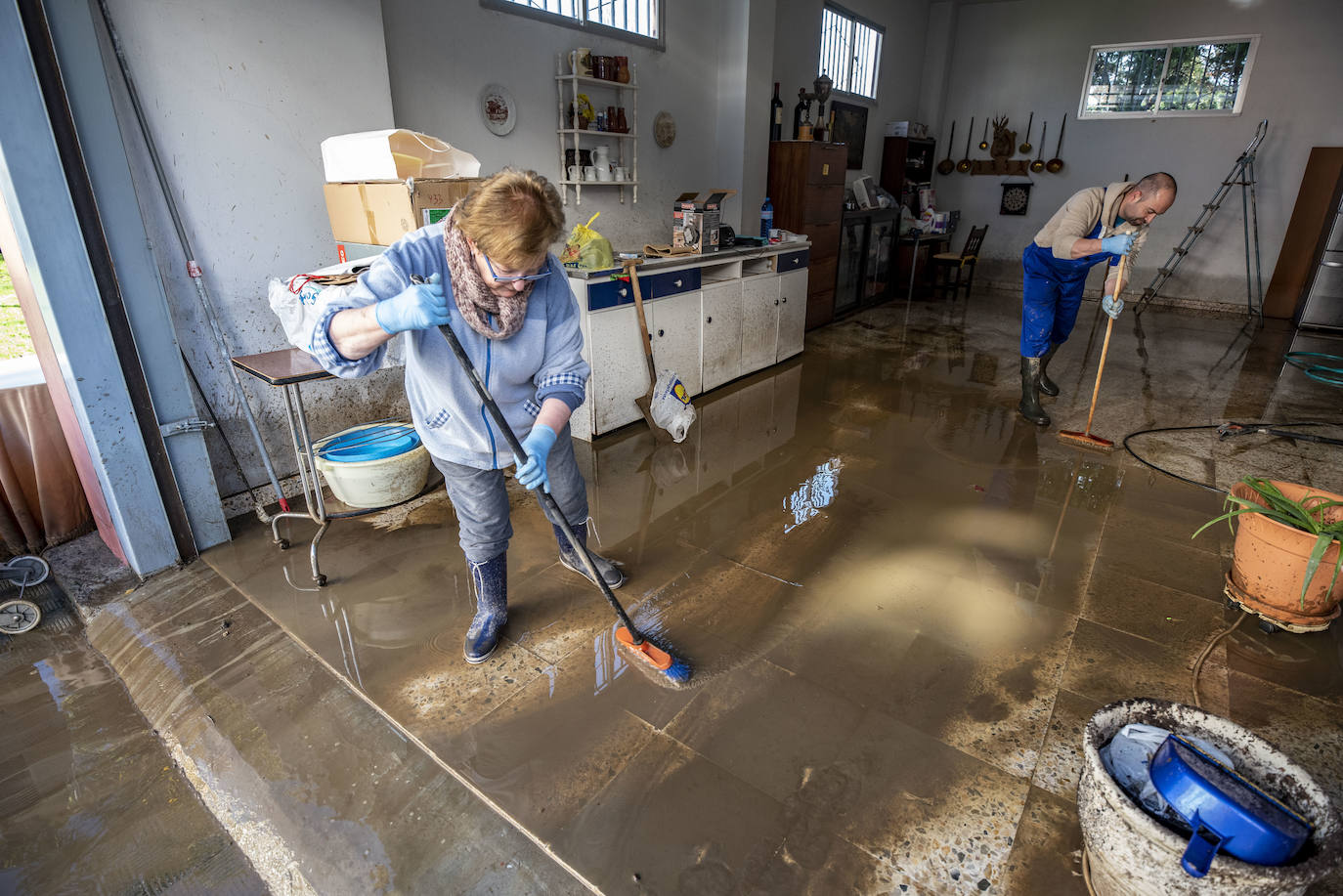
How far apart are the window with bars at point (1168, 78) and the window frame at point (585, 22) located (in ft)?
20.0

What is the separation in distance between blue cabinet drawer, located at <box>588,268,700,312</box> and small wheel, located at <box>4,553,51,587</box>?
8.43 ft

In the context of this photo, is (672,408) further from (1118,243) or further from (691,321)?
(1118,243)

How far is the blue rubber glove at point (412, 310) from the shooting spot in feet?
5.10

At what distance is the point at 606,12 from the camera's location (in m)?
4.60

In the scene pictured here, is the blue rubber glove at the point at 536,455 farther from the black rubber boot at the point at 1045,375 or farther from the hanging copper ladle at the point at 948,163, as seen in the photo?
the hanging copper ladle at the point at 948,163

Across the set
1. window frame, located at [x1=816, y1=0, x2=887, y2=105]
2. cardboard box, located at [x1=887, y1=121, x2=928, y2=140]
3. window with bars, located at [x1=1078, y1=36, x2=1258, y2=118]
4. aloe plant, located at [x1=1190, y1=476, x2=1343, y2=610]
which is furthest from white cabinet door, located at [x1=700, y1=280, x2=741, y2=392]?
window with bars, located at [x1=1078, y1=36, x2=1258, y2=118]

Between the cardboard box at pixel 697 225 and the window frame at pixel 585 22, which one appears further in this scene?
the cardboard box at pixel 697 225

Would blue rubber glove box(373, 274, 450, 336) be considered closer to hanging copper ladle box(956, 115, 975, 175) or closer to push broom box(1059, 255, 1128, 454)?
push broom box(1059, 255, 1128, 454)

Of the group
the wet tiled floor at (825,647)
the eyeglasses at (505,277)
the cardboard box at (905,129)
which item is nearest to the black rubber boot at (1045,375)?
the wet tiled floor at (825,647)

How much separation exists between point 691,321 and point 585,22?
213 cm

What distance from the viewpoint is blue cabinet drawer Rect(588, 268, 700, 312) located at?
370 cm

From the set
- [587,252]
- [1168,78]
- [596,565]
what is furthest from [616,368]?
[1168,78]

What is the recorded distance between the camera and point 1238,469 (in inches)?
140

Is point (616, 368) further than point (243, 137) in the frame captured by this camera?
Yes
